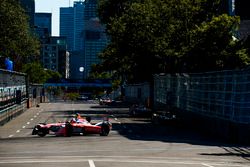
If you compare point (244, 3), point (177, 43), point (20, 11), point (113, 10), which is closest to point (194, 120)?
point (177, 43)

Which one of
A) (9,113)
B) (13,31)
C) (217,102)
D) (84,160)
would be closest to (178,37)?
(9,113)

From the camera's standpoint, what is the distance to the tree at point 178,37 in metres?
53.1

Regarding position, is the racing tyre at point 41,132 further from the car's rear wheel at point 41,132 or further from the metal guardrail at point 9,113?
the metal guardrail at point 9,113

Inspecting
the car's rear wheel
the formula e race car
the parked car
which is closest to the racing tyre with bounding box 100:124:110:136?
the formula e race car

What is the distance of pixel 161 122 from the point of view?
158ft

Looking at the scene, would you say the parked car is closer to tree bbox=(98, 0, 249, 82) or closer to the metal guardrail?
tree bbox=(98, 0, 249, 82)

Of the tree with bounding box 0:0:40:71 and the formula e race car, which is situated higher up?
the tree with bounding box 0:0:40:71

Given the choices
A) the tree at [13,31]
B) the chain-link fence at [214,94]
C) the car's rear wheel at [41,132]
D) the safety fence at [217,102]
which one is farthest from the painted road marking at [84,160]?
the tree at [13,31]

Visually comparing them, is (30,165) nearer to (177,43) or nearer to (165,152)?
→ (165,152)

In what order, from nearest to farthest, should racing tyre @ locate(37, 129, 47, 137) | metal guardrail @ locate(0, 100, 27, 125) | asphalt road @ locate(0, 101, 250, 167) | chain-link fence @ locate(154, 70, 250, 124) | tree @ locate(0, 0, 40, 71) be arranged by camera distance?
asphalt road @ locate(0, 101, 250, 167), chain-link fence @ locate(154, 70, 250, 124), racing tyre @ locate(37, 129, 47, 137), metal guardrail @ locate(0, 100, 27, 125), tree @ locate(0, 0, 40, 71)

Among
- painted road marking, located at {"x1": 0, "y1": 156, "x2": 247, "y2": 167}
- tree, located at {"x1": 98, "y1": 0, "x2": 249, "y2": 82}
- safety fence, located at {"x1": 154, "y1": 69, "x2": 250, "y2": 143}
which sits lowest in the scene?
painted road marking, located at {"x1": 0, "y1": 156, "x2": 247, "y2": 167}

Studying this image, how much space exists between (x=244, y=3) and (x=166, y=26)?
33.4m

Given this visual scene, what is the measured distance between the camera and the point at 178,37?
199ft

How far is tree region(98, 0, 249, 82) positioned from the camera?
53094mm
